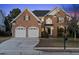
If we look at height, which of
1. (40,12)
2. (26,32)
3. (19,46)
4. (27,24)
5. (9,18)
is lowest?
(19,46)

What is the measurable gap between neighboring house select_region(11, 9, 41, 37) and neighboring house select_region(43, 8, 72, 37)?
216 mm

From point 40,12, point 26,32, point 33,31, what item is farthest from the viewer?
point 26,32

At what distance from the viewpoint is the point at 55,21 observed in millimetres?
26641

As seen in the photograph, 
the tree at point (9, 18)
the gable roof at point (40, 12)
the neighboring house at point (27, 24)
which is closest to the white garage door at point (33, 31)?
the neighboring house at point (27, 24)

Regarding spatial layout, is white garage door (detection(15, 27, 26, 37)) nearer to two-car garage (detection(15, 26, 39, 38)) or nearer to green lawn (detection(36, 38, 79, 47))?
two-car garage (detection(15, 26, 39, 38))

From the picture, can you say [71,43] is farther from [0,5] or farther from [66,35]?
[0,5]

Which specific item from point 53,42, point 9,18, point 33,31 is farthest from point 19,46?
point 53,42

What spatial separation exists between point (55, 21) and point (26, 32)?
29.8 inches

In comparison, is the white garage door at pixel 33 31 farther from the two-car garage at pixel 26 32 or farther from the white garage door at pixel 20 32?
the white garage door at pixel 20 32

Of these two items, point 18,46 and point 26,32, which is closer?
point 18,46

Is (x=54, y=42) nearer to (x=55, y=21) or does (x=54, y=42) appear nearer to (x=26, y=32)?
(x=55, y=21)

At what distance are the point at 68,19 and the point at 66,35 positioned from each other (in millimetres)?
392

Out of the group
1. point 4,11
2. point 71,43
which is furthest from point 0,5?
point 71,43

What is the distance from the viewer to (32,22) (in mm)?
26672
